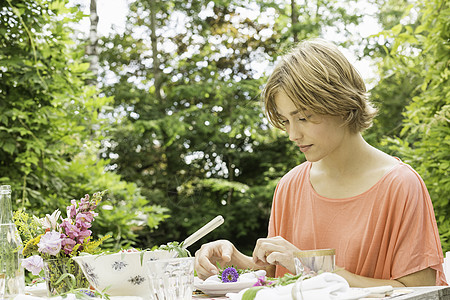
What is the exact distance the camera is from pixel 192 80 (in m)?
9.21

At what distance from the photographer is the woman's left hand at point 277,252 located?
1242mm

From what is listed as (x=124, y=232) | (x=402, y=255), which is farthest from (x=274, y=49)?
(x=402, y=255)

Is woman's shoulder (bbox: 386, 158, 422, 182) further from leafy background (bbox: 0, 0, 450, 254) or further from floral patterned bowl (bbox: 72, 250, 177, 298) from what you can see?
leafy background (bbox: 0, 0, 450, 254)

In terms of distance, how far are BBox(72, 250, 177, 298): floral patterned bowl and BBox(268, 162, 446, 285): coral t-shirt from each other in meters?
0.62

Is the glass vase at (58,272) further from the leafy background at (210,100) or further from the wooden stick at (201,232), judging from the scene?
the leafy background at (210,100)

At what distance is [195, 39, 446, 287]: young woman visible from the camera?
4.69ft

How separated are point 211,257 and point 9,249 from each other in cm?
51

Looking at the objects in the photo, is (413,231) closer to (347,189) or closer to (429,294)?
(347,189)

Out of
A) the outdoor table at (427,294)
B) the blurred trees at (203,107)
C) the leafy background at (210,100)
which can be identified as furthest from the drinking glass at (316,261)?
the blurred trees at (203,107)

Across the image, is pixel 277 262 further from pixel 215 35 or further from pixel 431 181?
pixel 215 35

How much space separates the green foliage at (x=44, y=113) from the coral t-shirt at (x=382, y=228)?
202 centimetres

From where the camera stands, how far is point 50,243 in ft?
4.06

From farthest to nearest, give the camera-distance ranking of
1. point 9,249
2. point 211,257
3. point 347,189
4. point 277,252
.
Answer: point 347,189 < point 211,257 < point 9,249 < point 277,252

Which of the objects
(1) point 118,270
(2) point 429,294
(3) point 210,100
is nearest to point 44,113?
(1) point 118,270
